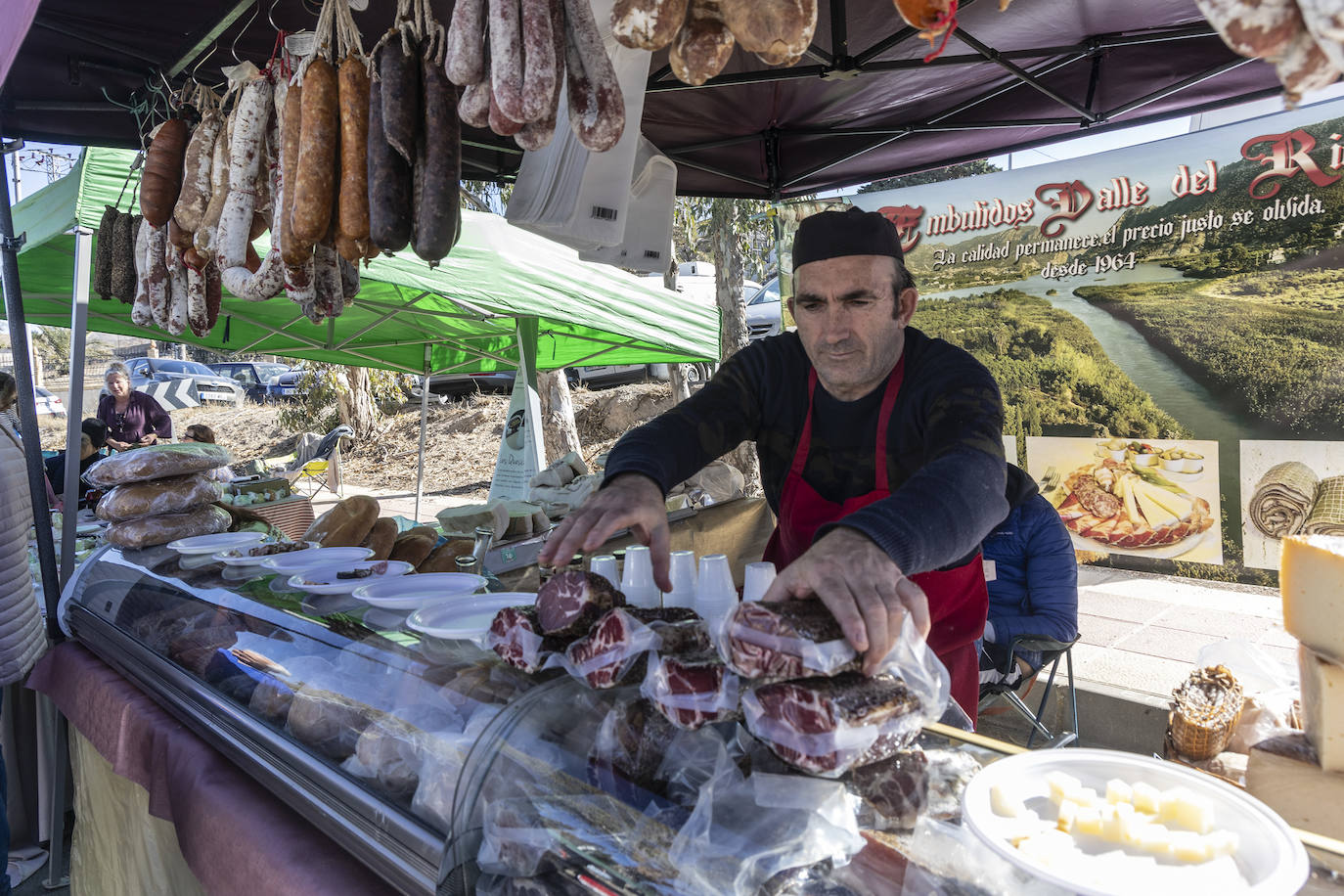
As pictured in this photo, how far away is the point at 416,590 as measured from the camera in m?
2.03

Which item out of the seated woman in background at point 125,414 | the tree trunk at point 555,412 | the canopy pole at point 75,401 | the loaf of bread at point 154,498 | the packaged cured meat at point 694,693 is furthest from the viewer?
the tree trunk at point 555,412

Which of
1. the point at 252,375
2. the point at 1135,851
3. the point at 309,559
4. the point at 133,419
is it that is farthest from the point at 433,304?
the point at 252,375

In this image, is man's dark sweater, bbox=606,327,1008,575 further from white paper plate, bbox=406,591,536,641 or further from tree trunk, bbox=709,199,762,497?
tree trunk, bbox=709,199,762,497

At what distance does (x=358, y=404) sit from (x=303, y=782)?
16.2 metres

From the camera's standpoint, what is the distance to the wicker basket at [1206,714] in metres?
2.04

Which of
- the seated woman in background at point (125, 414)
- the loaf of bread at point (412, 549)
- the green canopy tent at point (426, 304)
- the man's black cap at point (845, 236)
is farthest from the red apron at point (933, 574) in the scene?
the seated woman in background at point (125, 414)

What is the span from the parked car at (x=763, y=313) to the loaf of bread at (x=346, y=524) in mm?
10938

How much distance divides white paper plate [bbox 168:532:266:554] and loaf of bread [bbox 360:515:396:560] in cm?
45

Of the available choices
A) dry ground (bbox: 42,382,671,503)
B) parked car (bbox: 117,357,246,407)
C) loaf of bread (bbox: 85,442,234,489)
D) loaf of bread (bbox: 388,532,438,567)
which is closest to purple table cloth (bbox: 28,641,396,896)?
loaf of bread (bbox: 85,442,234,489)

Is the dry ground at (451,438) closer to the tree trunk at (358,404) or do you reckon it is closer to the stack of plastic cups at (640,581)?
the tree trunk at (358,404)

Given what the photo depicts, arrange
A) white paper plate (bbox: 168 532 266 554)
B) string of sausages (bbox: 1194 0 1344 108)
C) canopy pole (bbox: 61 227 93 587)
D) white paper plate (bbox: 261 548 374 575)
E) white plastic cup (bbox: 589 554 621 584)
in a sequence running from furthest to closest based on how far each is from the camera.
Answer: canopy pole (bbox: 61 227 93 587) → white paper plate (bbox: 168 532 266 554) → white paper plate (bbox: 261 548 374 575) → white plastic cup (bbox: 589 554 621 584) → string of sausages (bbox: 1194 0 1344 108)

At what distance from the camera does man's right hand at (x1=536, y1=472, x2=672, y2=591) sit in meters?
1.51

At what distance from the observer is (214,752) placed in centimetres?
195

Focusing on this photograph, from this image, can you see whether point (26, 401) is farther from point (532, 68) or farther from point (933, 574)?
point (933, 574)
